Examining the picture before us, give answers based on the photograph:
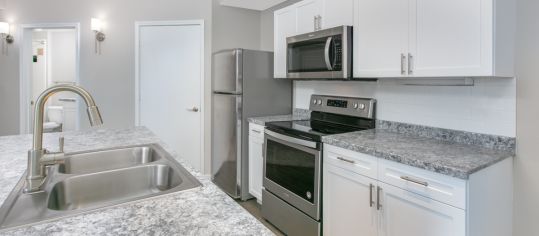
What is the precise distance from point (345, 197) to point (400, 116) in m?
0.78

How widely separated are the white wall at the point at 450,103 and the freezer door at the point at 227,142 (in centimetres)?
116

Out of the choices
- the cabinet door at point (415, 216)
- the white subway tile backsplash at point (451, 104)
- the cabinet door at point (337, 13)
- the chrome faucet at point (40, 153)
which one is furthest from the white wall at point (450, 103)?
the chrome faucet at point (40, 153)

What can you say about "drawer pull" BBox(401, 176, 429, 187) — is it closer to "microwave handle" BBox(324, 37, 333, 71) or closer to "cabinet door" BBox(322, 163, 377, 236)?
"cabinet door" BBox(322, 163, 377, 236)

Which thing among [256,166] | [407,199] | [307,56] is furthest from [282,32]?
[407,199]

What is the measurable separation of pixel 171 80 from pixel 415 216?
3295 millimetres

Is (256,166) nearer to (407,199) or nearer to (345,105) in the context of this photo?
(345,105)

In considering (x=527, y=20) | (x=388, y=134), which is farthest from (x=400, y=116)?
(x=527, y=20)

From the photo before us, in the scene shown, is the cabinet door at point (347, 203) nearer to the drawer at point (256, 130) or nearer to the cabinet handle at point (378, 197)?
the cabinet handle at point (378, 197)

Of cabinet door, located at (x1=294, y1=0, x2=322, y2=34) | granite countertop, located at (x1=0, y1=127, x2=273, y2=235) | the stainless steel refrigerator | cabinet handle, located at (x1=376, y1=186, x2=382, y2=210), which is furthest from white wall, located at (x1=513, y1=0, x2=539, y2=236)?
the stainless steel refrigerator

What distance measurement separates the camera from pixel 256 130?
10.2 ft

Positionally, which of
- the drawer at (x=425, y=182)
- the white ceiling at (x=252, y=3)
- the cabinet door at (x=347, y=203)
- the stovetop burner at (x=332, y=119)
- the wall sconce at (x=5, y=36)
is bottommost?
the cabinet door at (x=347, y=203)

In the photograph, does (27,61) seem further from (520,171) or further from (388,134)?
(520,171)

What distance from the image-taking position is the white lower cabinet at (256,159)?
306cm

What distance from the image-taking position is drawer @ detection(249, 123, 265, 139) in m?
3.02
